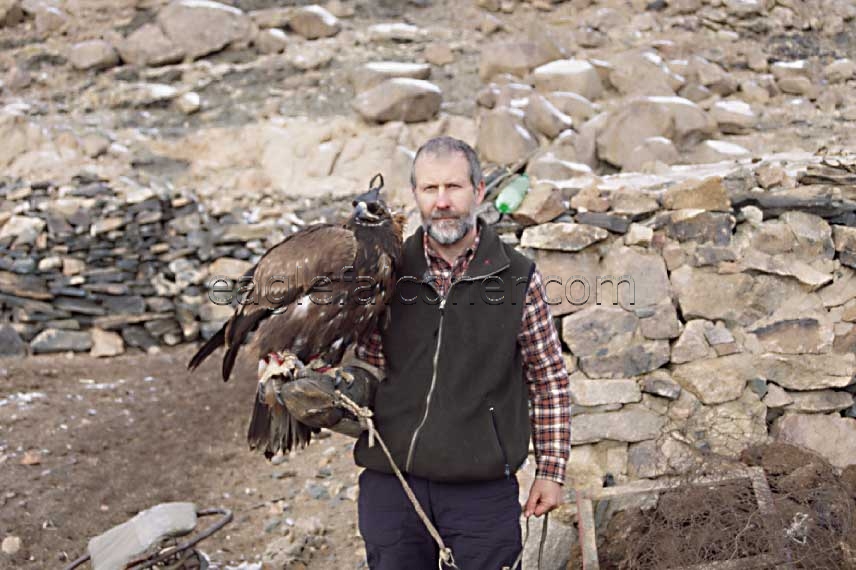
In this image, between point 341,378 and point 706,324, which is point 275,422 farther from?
point 706,324

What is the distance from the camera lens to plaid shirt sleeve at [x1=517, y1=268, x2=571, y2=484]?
230cm

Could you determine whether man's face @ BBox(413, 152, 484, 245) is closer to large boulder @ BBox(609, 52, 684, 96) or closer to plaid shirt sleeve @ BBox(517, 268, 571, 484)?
plaid shirt sleeve @ BBox(517, 268, 571, 484)

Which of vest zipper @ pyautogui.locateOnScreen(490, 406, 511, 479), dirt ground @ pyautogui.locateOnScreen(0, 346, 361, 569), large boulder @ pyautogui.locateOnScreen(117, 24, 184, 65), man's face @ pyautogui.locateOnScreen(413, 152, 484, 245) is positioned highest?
man's face @ pyautogui.locateOnScreen(413, 152, 484, 245)

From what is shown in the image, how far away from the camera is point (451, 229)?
7.27 ft

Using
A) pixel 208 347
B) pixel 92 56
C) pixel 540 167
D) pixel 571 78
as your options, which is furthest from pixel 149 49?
pixel 208 347

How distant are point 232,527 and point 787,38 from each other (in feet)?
28.4

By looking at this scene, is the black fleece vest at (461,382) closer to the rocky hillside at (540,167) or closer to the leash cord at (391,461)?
the leash cord at (391,461)

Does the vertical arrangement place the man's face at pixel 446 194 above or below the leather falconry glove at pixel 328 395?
above

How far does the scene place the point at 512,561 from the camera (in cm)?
221

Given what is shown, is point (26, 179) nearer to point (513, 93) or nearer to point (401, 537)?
point (513, 93)

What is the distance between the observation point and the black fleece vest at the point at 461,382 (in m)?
2.16

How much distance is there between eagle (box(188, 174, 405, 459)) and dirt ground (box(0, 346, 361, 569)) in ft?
6.66

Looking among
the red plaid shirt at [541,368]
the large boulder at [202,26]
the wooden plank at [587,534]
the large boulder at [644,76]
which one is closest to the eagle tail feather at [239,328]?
the red plaid shirt at [541,368]

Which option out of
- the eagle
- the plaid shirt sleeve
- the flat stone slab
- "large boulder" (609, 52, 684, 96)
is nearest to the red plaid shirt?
the plaid shirt sleeve
